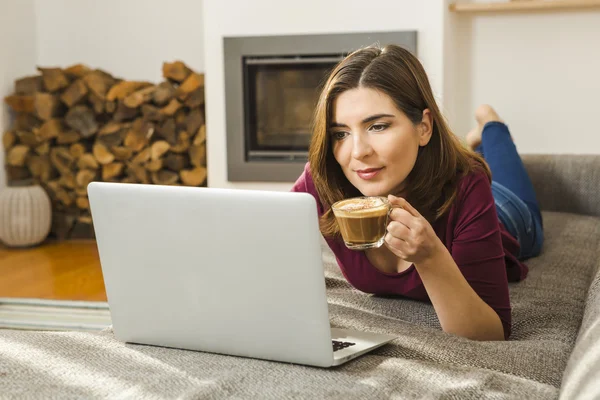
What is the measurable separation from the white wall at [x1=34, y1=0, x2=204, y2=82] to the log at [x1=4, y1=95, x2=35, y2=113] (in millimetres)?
418

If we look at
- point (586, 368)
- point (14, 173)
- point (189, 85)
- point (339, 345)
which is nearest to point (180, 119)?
point (189, 85)

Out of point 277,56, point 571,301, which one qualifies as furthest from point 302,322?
point 277,56

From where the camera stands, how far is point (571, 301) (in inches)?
69.9

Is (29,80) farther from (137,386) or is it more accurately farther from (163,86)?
(137,386)

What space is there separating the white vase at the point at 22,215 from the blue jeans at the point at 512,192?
2654 millimetres

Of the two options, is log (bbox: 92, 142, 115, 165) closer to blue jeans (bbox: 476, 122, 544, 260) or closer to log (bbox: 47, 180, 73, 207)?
log (bbox: 47, 180, 73, 207)

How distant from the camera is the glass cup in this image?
4.15ft

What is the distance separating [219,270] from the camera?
3.74 feet

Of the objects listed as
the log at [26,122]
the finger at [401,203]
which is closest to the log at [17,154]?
the log at [26,122]

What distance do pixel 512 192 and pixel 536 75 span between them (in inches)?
70.0

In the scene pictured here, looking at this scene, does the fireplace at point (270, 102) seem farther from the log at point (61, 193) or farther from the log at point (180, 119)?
the log at point (61, 193)

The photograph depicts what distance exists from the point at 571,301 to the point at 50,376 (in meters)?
1.16

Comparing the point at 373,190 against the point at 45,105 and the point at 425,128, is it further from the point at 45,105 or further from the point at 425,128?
the point at 45,105

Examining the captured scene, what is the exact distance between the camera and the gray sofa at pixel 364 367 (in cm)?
105
